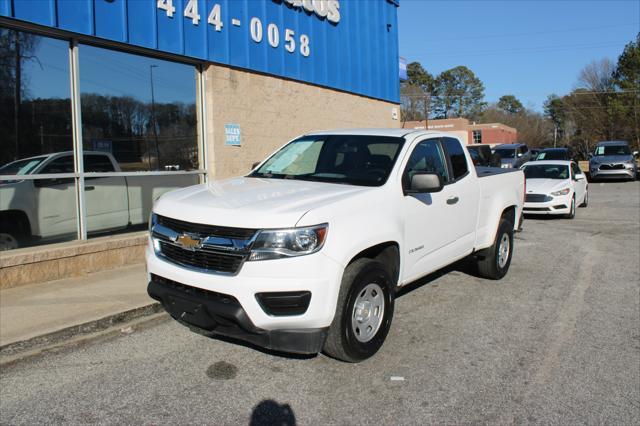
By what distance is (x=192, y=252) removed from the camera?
3895 mm

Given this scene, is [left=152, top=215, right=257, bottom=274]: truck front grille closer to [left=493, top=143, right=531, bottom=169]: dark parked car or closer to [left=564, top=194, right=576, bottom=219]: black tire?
[left=564, top=194, right=576, bottom=219]: black tire

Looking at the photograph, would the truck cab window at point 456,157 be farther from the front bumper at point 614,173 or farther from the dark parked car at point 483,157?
the front bumper at point 614,173

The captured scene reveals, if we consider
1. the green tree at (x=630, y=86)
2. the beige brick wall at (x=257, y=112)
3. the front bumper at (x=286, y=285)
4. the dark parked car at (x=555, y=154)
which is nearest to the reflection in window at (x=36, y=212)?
the beige brick wall at (x=257, y=112)

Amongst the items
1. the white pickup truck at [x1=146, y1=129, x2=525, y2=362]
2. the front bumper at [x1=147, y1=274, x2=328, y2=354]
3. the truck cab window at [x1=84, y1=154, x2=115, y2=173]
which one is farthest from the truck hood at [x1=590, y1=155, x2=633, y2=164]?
the front bumper at [x1=147, y1=274, x2=328, y2=354]

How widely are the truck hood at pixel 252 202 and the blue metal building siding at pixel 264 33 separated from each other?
3840mm

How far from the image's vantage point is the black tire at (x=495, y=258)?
21.7 feet

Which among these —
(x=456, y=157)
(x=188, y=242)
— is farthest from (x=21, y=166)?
(x=456, y=157)

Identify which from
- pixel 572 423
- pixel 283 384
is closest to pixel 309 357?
pixel 283 384

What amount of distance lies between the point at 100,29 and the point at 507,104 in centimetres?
12550

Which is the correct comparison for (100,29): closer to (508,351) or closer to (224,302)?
(224,302)

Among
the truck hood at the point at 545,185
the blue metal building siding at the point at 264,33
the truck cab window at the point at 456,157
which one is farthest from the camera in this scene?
the truck hood at the point at 545,185

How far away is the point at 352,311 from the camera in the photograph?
13.1 ft

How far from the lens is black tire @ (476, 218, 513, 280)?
6.62m

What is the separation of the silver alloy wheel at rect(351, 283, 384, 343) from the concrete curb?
237 cm
